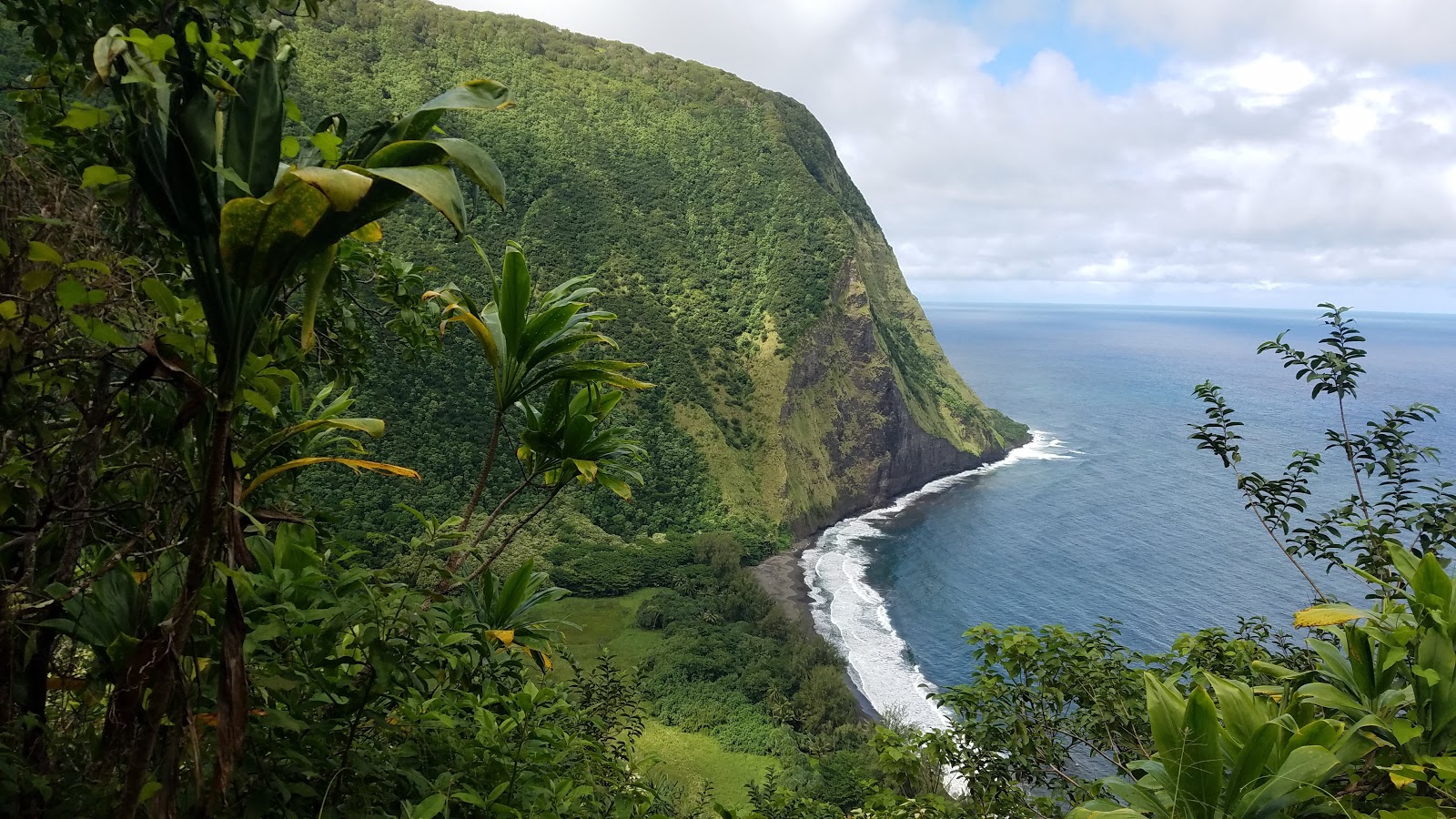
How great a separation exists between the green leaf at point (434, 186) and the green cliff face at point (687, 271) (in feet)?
105

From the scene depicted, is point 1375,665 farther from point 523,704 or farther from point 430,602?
point 430,602

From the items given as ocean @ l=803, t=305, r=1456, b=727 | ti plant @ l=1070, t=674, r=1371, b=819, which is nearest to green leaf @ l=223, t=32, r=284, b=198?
ti plant @ l=1070, t=674, r=1371, b=819

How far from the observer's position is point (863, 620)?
36.7m

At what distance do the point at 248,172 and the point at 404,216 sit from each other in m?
49.6

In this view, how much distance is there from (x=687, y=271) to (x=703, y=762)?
141 ft

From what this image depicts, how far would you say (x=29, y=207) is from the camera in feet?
7.43

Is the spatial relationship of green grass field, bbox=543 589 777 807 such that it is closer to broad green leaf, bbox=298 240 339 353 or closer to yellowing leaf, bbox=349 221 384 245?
yellowing leaf, bbox=349 221 384 245

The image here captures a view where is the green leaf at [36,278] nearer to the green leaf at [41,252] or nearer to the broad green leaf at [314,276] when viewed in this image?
the green leaf at [41,252]

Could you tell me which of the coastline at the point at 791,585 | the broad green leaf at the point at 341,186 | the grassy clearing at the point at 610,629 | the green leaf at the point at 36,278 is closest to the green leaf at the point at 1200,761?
the broad green leaf at the point at 341,186

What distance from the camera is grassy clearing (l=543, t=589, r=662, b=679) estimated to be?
1142 inches

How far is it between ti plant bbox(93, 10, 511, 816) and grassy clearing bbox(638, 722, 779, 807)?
21.2m

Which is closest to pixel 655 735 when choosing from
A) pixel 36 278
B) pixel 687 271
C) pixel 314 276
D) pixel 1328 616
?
pixel 1328 616

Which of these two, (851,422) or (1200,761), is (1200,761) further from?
(851,422)

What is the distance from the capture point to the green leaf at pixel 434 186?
1.44 m
